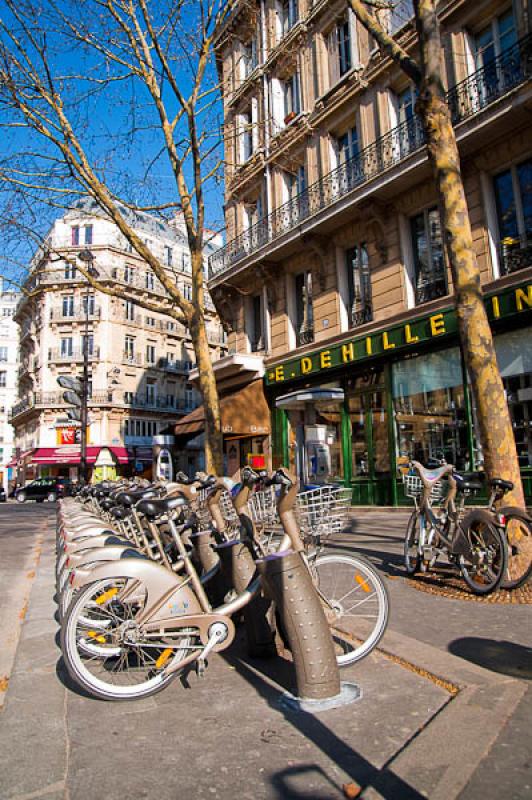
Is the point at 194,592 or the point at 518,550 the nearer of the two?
the point at 194,592

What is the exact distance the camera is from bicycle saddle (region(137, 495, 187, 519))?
339 centimetres

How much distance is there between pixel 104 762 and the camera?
2363 mm

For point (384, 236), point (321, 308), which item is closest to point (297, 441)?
point (321, 308)

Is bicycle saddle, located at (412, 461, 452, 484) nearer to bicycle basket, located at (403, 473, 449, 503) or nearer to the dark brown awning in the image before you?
bicycle basket, located at (403, 473, 449, 503)

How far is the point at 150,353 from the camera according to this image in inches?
1829

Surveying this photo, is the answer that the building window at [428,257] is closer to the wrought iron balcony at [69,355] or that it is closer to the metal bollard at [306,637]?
the metal bollard at [306,637]

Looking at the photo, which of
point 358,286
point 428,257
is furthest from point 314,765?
point 358,286

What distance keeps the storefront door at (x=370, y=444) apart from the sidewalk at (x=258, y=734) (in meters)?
10.3

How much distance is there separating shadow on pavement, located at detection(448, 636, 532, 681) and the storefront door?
998 cm

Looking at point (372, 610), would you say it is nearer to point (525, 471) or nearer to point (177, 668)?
point (177, 668)

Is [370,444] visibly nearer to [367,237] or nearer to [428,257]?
[428,257]

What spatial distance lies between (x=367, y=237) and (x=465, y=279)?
9.56 metres

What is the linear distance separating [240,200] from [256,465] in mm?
9540

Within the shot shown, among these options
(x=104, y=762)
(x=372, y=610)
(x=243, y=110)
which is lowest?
(x=104, y=762)
